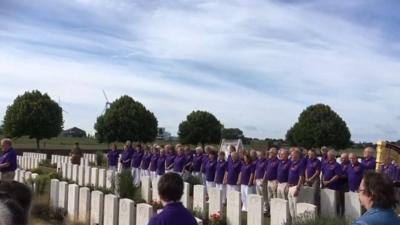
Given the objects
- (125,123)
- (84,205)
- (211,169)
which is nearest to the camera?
(84,205)

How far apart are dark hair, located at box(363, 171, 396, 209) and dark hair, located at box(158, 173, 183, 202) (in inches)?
62.6

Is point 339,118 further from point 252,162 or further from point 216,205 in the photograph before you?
point 216,205

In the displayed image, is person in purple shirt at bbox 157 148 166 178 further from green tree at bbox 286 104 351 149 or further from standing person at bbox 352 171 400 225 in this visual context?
green tree at bbox 286 104 351 149

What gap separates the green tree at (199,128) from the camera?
47.5 m

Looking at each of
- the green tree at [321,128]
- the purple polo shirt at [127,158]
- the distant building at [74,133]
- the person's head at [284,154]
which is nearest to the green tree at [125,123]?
the green tree at [321,128]

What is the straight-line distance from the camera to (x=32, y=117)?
42.8 meters

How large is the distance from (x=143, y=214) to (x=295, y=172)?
5576mm

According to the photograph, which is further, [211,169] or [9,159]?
[211,169]

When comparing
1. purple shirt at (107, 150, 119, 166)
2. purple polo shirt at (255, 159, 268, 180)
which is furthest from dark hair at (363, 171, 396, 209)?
purple shirt at (107, 150, 119, 166)

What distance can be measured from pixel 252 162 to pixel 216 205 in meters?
3.59

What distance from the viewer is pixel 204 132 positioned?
47.6 metres

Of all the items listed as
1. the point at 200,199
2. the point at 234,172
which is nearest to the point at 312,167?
the point at 234,172

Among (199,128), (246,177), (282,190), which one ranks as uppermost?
(199,128)

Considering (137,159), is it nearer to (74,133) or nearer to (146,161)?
(146,161)
